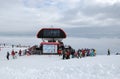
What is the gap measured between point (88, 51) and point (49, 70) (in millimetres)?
18628

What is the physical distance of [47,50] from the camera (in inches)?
2243

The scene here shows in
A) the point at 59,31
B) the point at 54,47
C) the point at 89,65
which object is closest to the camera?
the point at 89,65

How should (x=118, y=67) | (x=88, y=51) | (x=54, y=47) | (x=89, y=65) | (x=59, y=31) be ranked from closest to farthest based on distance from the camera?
(x=118, y=67), (x=89, y=65), (x=88, y=51), (x=54, y=47), (x=59, y=31)

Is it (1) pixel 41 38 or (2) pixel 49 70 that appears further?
(1) pixel 41 38

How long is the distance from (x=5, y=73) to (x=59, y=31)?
38666 millimetres

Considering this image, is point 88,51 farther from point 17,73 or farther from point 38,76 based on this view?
point 38,76

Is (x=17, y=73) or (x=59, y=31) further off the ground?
(x=59, y=31)

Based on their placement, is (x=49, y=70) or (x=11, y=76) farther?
(x=11, y=76)

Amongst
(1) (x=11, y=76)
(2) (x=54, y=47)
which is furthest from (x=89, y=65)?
(2) (x=54, y=47)

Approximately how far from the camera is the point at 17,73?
88.9 ft

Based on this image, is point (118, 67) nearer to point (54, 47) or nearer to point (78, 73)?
point (78, 73)

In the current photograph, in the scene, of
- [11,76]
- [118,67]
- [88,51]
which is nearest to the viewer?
[118,67]

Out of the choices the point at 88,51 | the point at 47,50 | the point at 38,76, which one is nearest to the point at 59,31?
the point at 47,50

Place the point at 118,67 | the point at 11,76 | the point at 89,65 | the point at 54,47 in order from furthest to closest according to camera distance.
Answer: the point at 54,47 → the point at 11,76 → the point at 89,65 → the point at 118,67
